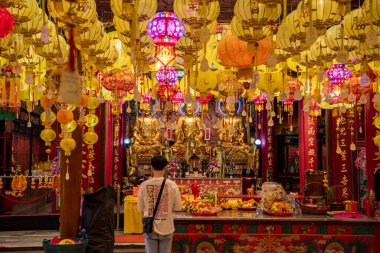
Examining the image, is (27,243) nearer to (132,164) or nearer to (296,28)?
(296,28)

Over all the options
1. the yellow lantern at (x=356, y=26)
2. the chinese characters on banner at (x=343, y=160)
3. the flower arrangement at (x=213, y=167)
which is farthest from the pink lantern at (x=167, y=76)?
the flower arrangement at (x=213, y=167)

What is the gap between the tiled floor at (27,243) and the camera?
6.88 meters

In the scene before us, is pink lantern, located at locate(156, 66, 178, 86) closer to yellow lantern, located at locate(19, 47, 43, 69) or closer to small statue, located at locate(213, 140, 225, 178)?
yellow lantern, located at locate(19, 47, 43, 69)

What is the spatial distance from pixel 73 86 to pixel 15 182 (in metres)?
6.60

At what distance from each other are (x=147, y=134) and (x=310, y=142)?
5.93 m

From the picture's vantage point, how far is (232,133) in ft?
46.3

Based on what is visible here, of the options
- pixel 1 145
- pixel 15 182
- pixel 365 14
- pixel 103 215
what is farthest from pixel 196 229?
pixel 1 145

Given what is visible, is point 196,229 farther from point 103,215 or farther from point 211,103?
point 211,103

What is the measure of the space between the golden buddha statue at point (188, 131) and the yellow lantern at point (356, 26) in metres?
10.1

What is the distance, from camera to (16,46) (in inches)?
168

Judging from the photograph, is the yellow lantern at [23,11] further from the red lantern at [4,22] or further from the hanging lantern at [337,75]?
the hanging lantern at [337,75]

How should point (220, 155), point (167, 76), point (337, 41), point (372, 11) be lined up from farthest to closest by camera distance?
point (220, 155), point (167, 76), point (337, 41), point (372, 11)

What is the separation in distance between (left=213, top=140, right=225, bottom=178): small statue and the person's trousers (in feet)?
29.4

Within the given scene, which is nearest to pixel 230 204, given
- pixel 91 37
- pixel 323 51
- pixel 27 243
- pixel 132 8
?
pixel 323 51
